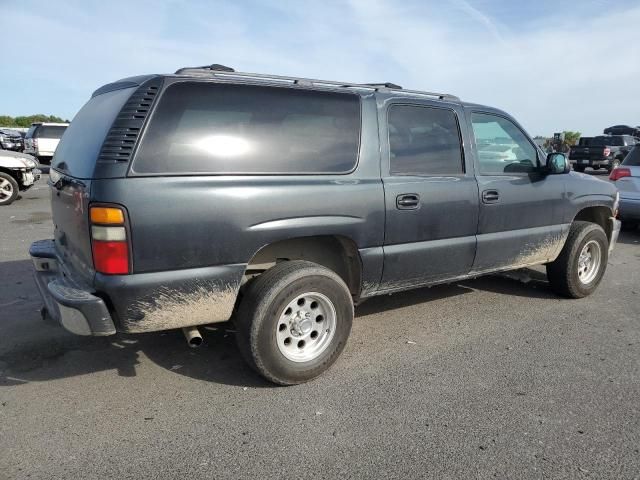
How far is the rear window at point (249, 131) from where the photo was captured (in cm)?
275

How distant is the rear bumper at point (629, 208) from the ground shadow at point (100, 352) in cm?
594

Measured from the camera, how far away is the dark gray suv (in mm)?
2691

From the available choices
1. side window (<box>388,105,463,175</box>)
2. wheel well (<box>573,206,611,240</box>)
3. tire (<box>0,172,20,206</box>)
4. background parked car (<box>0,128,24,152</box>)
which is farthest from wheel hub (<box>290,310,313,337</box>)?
background parked car (<box>0,128,24,152</box>)

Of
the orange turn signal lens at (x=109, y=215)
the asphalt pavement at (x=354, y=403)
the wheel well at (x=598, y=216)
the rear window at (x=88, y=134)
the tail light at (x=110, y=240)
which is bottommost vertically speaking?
the asphalt pavement at (x=354, y=403)

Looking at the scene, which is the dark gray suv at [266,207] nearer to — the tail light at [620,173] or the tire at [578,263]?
the tire at [578,263]

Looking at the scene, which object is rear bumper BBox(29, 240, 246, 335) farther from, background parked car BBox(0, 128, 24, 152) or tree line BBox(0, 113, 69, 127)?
tree line BBox(0, 113, 69, 127)

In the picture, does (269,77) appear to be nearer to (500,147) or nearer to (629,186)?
(500,147)

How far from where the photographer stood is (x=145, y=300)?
8.95ft

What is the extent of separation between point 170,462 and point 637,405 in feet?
8.91

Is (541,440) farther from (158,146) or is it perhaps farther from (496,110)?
(496,110)

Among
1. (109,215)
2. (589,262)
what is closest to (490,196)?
(589,262)

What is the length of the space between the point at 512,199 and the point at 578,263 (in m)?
1.31

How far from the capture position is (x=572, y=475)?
7.87 ft

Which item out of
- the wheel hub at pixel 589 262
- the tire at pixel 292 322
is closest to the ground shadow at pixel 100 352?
the tire at pixel 292 322
